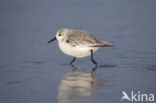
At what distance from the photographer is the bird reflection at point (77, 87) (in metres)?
6.73

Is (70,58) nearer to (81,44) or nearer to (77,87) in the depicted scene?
(81,44)

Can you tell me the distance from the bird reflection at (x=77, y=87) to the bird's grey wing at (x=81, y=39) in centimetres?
61

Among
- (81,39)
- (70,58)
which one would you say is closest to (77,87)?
(81,39)

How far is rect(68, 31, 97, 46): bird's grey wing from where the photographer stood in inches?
350

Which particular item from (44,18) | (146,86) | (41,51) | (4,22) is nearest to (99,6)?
(44,18)

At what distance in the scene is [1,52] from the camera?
33.3 feet

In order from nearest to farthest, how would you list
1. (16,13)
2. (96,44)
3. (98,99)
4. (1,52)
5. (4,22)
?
1. (98,99)
2. (96,44)
3. (1,52)
4. (4,22)
5. (16,13)

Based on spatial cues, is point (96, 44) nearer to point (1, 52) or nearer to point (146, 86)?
point (146, 86)

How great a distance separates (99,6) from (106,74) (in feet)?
22.2

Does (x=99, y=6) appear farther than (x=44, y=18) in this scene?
Yes

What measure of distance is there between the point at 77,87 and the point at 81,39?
1842 mm
